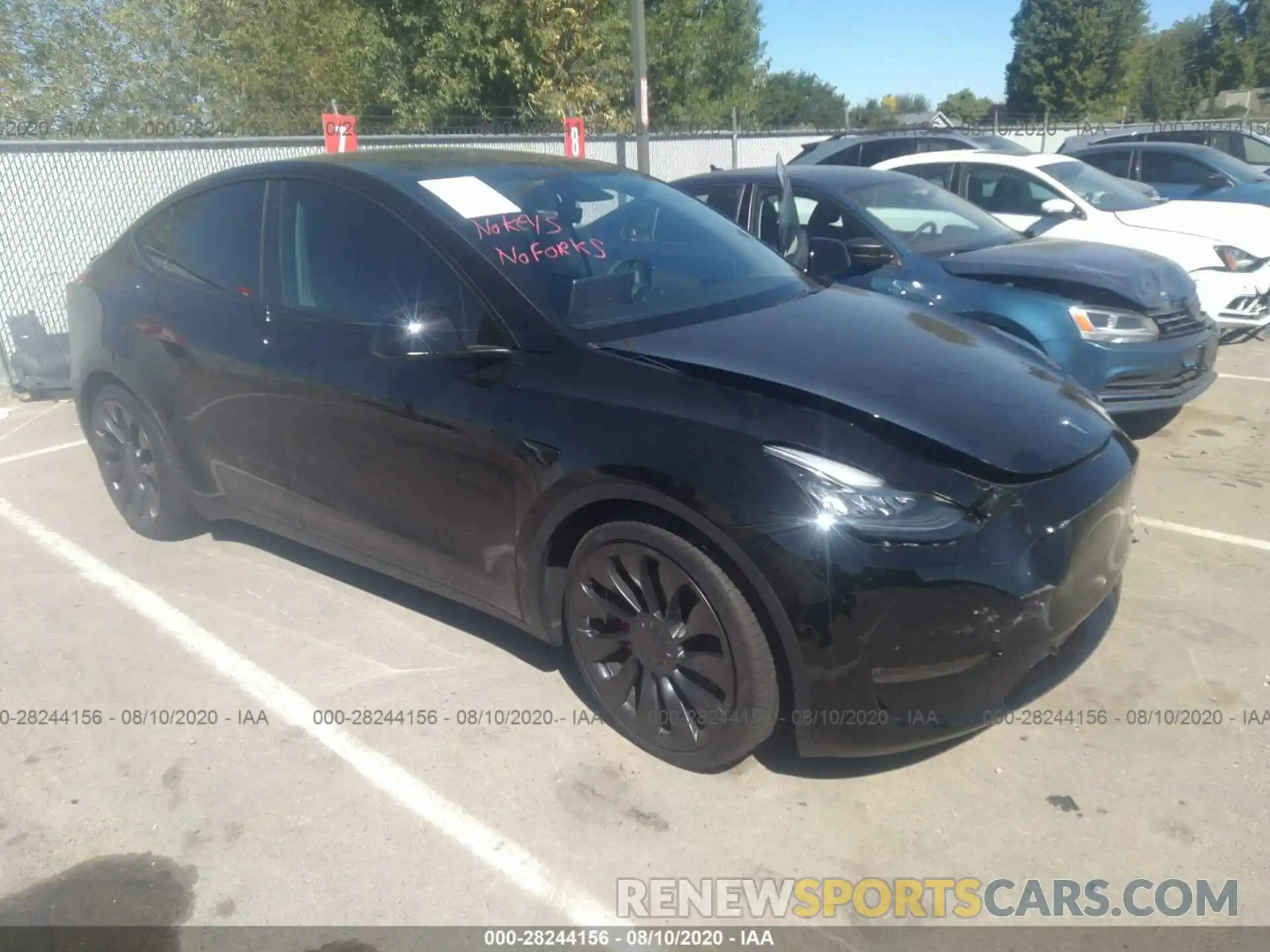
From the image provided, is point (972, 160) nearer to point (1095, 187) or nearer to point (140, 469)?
point (1095, 187)

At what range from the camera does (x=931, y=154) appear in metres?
8.75

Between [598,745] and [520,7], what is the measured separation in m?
17.8

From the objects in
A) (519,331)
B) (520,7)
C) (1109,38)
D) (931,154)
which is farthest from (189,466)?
(1109,38)

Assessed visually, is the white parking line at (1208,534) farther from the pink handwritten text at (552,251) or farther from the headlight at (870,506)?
the pink handwritten text at (552,251)

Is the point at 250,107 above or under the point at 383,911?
above

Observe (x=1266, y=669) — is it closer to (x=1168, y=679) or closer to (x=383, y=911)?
(x=1168, y=679)

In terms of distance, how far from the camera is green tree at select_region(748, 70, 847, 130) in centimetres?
6800

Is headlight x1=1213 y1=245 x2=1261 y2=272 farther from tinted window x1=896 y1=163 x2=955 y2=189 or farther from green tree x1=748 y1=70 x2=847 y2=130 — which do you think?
green tree x1=748 y1=70 x2=847 y2=130

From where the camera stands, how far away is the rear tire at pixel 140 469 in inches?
176

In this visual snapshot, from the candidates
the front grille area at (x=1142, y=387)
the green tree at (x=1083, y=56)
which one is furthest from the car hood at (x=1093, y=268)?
the green tree at (x=1083, y=56)

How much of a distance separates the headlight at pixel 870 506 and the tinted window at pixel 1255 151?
15.7 meters

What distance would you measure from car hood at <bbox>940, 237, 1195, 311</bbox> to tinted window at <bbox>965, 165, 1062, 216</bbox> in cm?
228

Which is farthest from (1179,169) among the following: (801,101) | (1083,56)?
(801,101)

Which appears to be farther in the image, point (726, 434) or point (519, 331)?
point (519, 331)
